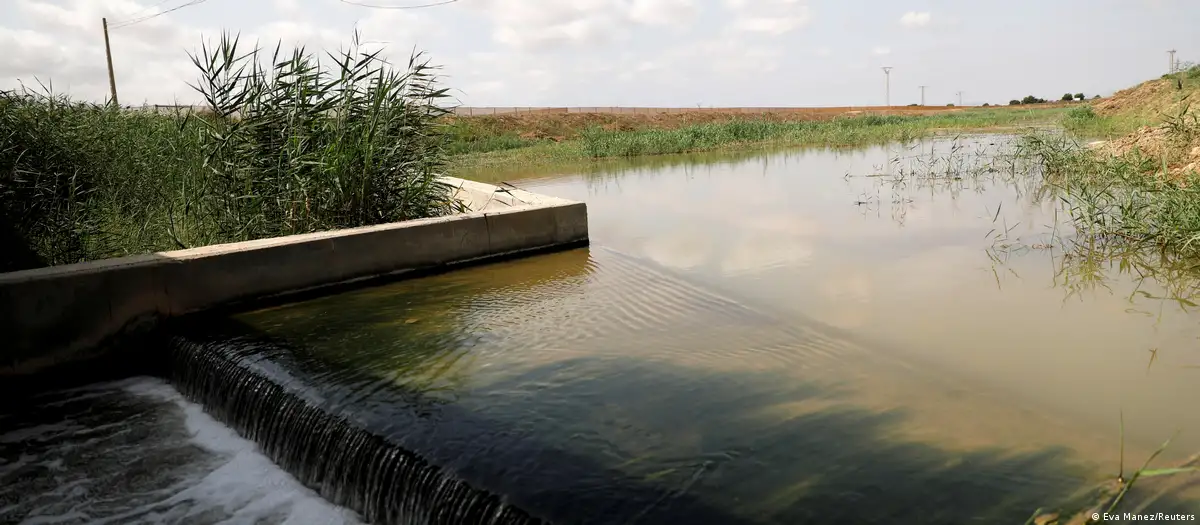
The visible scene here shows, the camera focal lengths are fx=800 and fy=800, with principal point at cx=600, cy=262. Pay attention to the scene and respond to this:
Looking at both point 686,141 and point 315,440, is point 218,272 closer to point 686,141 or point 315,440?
point 315,440

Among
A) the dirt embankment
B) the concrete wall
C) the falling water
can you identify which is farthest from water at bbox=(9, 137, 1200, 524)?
the dirt embankment

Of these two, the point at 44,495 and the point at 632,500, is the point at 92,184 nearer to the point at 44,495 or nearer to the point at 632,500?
the point at 44,495

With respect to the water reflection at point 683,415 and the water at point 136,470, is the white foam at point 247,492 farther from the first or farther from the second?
the water reflection at point 683,415

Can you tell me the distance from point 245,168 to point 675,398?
5205mm

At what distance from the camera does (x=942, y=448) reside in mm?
3404

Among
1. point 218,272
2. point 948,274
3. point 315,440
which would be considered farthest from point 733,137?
point 315,440

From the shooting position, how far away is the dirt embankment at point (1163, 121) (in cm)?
939

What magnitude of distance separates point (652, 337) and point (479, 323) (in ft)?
4.25

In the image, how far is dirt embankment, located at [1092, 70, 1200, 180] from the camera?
9.39 meters

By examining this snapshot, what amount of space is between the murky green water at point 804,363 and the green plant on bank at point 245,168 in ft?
4.11

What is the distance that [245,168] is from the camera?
24.3ft

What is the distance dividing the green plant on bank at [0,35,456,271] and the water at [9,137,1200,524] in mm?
1238

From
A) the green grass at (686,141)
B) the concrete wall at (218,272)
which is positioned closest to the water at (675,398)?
the concrete wall at (218,272)

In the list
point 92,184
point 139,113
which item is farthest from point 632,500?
point 139,113
